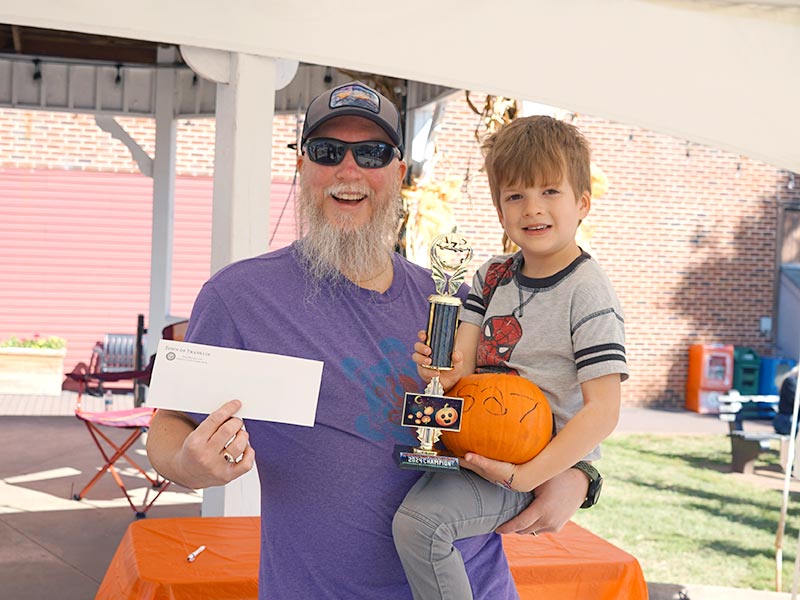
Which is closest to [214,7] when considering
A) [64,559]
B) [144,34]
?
[144,34]

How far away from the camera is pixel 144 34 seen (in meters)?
3.37

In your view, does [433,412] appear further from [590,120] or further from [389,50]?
[590,120]

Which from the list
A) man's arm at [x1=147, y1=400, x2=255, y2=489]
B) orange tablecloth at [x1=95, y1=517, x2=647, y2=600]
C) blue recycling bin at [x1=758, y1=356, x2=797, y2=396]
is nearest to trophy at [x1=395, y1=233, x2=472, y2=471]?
man's arm at [x1=147, y1=400, x2=255, y2=489]

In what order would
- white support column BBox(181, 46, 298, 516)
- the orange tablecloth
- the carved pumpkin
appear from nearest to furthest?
the carved pumpkin < the orange tablecloth < white support column BBox(181, 46, 298, 516)

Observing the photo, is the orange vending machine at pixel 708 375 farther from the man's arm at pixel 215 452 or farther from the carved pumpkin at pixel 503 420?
the man's arm at pixel 215 452

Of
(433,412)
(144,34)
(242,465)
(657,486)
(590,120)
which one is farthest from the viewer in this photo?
(590,120)

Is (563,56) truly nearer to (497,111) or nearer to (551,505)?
(497,111)

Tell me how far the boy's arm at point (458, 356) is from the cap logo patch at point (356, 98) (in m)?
0.50

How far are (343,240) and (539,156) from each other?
47 cm

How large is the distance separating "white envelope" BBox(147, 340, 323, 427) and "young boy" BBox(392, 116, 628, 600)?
26 cm

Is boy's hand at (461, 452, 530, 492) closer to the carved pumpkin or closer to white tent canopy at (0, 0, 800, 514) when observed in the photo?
the carved pumpkin

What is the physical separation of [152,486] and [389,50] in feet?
16.5

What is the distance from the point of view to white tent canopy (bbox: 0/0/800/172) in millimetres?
3518

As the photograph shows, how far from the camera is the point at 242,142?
3.71m
